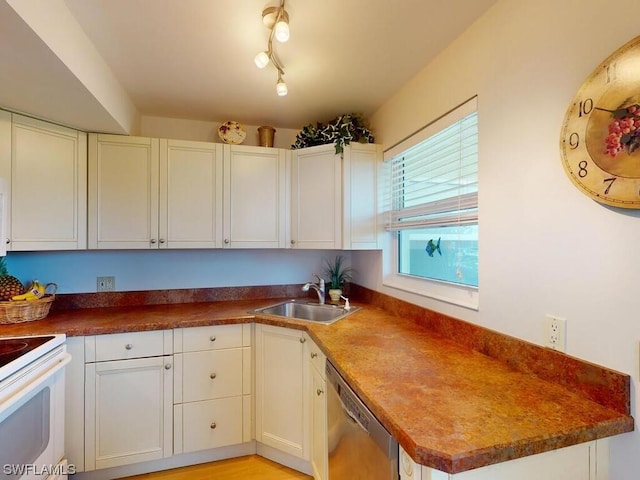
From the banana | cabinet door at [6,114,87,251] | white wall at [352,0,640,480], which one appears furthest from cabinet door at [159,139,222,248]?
white wall at [352,0,640,480]

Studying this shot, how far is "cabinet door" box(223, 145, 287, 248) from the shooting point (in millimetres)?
2270

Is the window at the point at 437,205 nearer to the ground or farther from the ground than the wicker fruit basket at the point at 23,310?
farther from the ground

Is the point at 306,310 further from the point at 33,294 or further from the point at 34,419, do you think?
the point at 33,294

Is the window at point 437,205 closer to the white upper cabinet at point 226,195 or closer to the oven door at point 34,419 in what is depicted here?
the white upper cabinet at point 226,195

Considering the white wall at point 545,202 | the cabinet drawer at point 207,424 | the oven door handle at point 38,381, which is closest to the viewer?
the white wall at point 545,202

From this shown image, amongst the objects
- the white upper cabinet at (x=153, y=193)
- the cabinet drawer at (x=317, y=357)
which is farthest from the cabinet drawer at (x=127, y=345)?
the cabinet drawer at (x=317, y=357)

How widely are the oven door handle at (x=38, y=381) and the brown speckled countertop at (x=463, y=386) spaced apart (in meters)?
0.17

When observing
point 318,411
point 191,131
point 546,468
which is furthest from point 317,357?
point 191,131

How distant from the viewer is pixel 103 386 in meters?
1.74

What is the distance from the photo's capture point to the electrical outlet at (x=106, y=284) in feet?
7.37

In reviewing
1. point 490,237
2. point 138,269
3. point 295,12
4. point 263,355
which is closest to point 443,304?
point 490,237

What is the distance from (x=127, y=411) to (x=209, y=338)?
1.89 feet

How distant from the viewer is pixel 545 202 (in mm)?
1071

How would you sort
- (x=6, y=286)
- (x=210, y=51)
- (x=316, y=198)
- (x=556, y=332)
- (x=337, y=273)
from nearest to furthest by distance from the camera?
(x=556, y=332), (x=210, y=51), (x=6, y=286), (x=316, y=198), (x=337, y=273)
